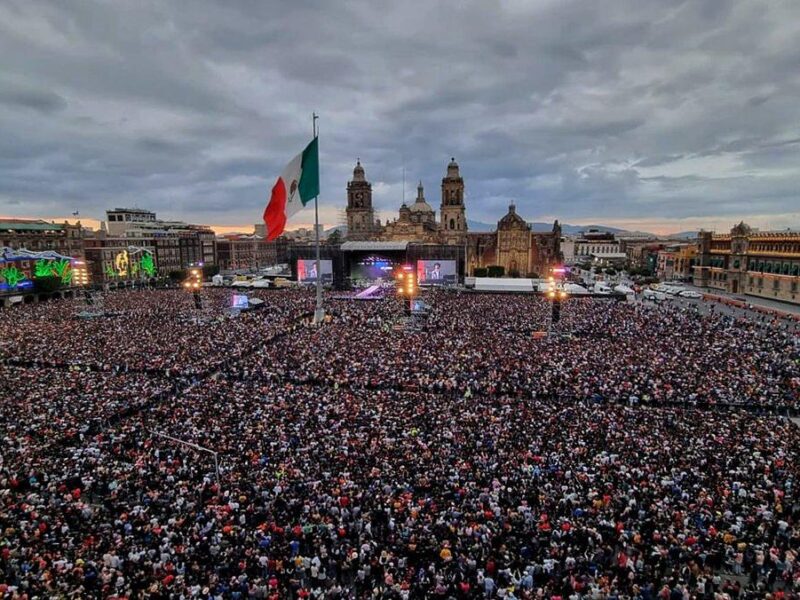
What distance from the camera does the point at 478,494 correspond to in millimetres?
11852

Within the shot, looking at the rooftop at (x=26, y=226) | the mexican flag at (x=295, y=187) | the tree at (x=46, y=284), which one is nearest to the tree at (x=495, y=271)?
the mexican flag at (x=295, y=187)

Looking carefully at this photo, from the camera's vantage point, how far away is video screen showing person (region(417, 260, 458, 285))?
210ft

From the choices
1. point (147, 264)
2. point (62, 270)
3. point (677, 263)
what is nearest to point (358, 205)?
point (147, 264)

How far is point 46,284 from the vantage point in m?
56.1

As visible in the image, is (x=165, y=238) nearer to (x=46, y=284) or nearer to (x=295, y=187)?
(x=46, y=284)

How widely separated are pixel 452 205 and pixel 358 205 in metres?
22.1

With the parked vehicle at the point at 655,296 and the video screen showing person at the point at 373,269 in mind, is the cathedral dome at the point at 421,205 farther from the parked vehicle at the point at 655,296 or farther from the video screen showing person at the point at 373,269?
the parked vehicle at the point at 655,296

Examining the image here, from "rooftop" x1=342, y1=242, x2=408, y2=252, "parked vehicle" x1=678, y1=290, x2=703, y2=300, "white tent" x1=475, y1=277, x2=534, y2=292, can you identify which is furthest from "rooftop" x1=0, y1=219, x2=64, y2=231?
"parked vehicle" x1=678, y1=290, x2=703, y2=300

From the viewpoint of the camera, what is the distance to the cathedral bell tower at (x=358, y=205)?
10262cm

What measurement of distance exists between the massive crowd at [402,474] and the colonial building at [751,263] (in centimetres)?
3529

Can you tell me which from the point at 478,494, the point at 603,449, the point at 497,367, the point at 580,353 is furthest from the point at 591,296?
the point at 478,494

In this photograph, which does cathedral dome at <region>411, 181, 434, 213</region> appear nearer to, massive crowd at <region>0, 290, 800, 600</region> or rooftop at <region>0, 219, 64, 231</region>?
rooftop at <region>0, 219, 64, 231</region>

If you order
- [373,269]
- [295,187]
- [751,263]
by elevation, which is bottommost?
[751,263]

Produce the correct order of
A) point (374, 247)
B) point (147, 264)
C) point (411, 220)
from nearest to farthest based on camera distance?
point (374, 247)
point (147, 264)
point (411, 220)
